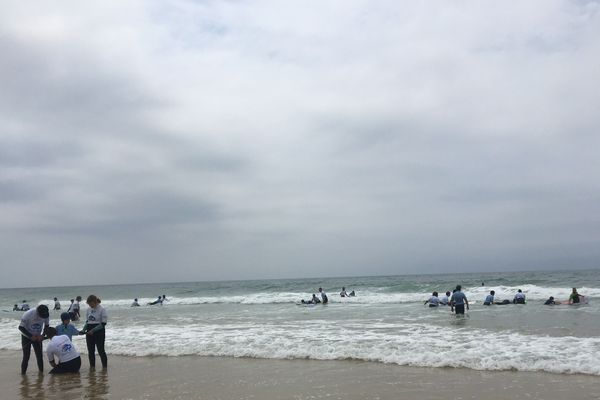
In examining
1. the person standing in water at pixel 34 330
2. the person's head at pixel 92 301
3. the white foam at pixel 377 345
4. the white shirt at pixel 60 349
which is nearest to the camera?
the white foam at pixel 377 345

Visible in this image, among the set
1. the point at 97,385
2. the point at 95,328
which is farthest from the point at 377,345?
the point at 95,328

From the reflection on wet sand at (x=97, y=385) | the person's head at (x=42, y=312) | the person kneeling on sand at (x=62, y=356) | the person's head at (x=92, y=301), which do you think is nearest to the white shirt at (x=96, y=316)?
the person's head at (x=92, y=301)

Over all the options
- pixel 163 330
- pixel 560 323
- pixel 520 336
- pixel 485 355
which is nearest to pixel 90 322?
pixel 163 330

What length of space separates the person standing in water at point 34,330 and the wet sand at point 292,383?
37cm

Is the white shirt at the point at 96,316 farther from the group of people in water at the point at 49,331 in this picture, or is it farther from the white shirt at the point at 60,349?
the white shirt at the point at 60,349

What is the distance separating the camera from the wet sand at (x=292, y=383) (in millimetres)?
7332

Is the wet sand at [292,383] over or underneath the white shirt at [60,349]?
underneath

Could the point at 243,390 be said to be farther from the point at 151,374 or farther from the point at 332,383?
the point at 151,374

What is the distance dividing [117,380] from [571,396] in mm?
7690

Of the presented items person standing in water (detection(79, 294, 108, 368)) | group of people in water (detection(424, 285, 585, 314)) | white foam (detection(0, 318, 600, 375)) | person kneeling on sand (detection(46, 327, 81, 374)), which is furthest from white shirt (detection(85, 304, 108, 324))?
group of people in water (detection(424, 285, 585, 314))

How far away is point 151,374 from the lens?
9.46m

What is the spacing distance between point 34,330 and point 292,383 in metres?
5.93

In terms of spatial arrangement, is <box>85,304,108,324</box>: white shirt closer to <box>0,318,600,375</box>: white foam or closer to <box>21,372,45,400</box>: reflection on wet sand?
<box>21,372,45,400</box>: reflection on wet sand

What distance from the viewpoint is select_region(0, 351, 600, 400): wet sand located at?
7.33 metres
